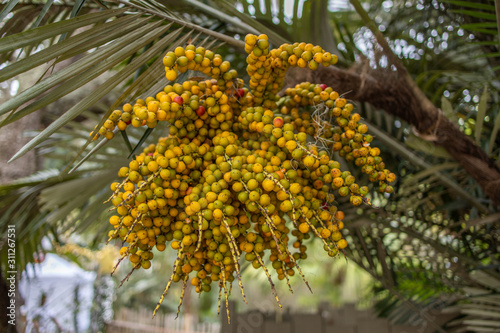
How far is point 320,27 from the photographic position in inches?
51.7

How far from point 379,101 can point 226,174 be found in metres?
0.70

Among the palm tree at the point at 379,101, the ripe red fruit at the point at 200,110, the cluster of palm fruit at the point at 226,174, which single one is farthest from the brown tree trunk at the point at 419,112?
the ripe red fruit at the point at 200,110

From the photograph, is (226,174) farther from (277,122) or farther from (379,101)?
(379,101)

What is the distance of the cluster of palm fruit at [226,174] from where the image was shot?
0.66 meters

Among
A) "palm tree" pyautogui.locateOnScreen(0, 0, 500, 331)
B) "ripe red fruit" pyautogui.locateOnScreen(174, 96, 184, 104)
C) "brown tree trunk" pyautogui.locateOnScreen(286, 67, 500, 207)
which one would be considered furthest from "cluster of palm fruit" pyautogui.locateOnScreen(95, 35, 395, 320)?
"brown tree trunk" pyautogui.locateOnScreen(286, 67, 500, 207)

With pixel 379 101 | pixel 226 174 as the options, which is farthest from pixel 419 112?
pixel 226 174

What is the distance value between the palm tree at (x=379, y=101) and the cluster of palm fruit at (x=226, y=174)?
104 millimetres

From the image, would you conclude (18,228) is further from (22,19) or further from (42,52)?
(42,52)

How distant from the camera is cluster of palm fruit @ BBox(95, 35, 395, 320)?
661 millimetres

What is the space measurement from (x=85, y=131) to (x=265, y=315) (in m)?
1.43

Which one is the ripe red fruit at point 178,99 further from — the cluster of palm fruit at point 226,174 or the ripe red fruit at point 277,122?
the ripe red fruit at point 277,122

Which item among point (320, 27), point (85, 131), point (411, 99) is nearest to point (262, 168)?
point (411, 99)

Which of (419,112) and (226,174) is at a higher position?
(419,112)

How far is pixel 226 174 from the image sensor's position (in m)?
0.67
